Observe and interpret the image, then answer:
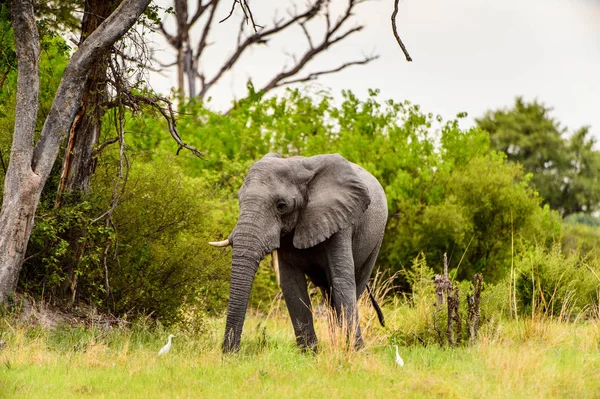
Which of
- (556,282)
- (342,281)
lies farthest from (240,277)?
(556,282)

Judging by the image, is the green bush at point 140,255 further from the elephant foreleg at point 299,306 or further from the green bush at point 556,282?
the green bush at point 556,282

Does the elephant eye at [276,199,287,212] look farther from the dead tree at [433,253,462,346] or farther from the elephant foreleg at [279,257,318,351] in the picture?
the dead tree at [433,253,462,346]

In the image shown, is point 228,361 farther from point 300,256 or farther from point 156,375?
point 300,256

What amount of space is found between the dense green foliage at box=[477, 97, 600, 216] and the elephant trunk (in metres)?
45.2

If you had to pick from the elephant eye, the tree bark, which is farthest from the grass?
the elephant eye

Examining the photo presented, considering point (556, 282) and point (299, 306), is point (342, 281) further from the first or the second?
point (556, 282)

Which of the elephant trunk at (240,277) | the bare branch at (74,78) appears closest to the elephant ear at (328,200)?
the elephant trunk at (240,277)

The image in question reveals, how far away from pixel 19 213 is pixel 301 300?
3657 millimetres

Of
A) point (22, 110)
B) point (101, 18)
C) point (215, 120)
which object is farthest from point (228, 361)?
point (215, 120)

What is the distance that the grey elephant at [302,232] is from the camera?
10844mm

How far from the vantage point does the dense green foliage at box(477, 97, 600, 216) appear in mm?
54906

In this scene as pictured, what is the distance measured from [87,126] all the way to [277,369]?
5.32 m

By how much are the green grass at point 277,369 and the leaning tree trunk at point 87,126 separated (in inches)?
86.2

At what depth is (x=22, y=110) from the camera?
12.4 meters
